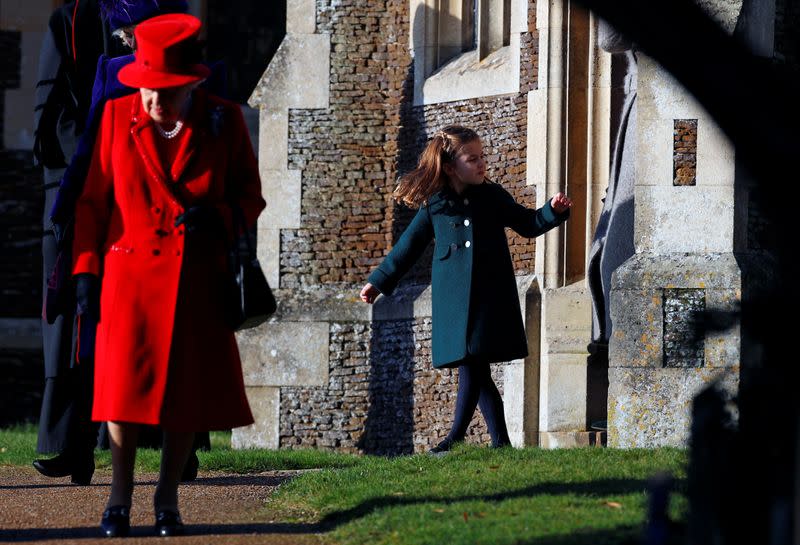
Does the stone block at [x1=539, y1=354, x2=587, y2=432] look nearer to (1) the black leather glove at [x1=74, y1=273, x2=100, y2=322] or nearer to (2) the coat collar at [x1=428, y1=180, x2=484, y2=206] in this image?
(2) the coat collar at [x1=428, y1=180, x2=484, y2=206]

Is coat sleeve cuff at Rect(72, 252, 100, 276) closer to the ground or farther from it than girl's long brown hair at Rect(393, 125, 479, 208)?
closer to the ground

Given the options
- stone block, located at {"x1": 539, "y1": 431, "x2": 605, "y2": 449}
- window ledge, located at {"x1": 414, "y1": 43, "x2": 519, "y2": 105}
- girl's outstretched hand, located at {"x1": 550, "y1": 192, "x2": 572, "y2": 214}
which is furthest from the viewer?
window ledge, located at {"x1": 414, "y1": 43, "x2": 519, "y2": 105}

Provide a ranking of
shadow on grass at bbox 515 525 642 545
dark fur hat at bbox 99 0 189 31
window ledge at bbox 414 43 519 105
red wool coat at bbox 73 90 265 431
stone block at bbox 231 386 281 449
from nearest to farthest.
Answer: shadow on grass at bbox 515 525 642 545
red wool coat at bbox 73 90 265 431
dark fur hat at bbox 99 0 189 31
window ledge at bbox 414 43 519 105
stone block at bbox 231 386 281 449

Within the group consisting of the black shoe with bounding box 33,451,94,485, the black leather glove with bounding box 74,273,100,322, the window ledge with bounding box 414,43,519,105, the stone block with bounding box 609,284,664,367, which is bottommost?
the black shoe with bounding box 33,451,94,485

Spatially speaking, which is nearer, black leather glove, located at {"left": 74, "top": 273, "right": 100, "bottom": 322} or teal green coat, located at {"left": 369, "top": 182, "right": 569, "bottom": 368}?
black leather glove, located at {"left": 74, "top": 273, "right": 100, "bottom": 322}

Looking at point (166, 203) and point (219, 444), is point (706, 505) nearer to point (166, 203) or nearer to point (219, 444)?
point (166, 203)

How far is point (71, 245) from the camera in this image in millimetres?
6074

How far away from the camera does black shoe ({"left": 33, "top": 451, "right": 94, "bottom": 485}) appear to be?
7020 mm

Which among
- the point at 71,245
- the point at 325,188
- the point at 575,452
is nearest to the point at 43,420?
the point at 71,245

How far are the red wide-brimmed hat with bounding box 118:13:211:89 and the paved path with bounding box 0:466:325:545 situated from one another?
4.88ft

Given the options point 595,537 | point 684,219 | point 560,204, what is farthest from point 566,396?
point 595,537

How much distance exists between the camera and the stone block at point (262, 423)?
38.5ft

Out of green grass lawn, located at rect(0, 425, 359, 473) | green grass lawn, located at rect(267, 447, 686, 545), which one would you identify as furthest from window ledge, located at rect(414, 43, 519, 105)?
green grass lawn, located at rect(267, 447, 686, 545)

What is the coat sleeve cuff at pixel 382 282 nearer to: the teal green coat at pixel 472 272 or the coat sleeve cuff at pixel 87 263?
the teal green coat at pixel 472 272
